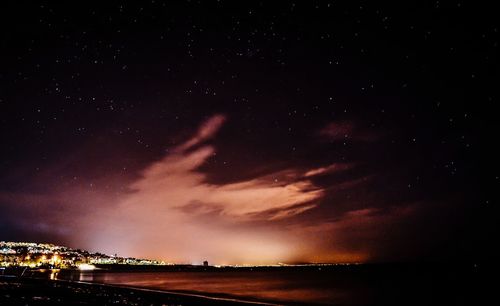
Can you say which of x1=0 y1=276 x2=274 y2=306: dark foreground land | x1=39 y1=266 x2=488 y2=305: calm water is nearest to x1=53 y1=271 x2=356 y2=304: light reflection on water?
x1=39 y1=266 x2=488 y2=305: calm water

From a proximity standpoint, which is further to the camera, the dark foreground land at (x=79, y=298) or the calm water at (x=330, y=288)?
the calm water at (x=330, y=288)

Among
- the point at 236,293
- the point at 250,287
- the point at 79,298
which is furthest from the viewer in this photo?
the point at 250,287

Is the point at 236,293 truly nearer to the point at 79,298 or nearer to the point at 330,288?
the point at 330,288

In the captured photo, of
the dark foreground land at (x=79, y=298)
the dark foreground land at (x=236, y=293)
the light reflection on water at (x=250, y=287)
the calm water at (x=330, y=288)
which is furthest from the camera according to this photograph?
the light reflection on water at (x=250, y=287)

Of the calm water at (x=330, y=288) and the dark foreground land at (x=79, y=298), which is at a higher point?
the dark foreground land at (x=79, y=298)

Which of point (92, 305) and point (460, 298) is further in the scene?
point (460, 298)

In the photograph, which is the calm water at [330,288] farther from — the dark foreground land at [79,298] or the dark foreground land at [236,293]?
the dark foreground land at [79,298]

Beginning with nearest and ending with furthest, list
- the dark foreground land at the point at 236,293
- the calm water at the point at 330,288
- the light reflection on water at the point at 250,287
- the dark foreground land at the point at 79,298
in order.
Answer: the dark foreground land at the point at 79,298
the dark foreground land at the point at 236,293
the calm water at the point at 330,288
the light reflection on water at the point at 250,287

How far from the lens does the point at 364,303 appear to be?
37.6 m

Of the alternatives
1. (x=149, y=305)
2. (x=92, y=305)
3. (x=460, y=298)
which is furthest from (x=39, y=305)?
(x=460, y=298)

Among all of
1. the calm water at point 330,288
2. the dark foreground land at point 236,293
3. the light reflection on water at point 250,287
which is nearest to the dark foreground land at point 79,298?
the dark foreground land at point 236,293

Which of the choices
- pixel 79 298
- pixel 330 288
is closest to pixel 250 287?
pixel 330 288

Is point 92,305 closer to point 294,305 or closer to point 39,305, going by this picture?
point 39,305

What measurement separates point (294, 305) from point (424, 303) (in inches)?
531
